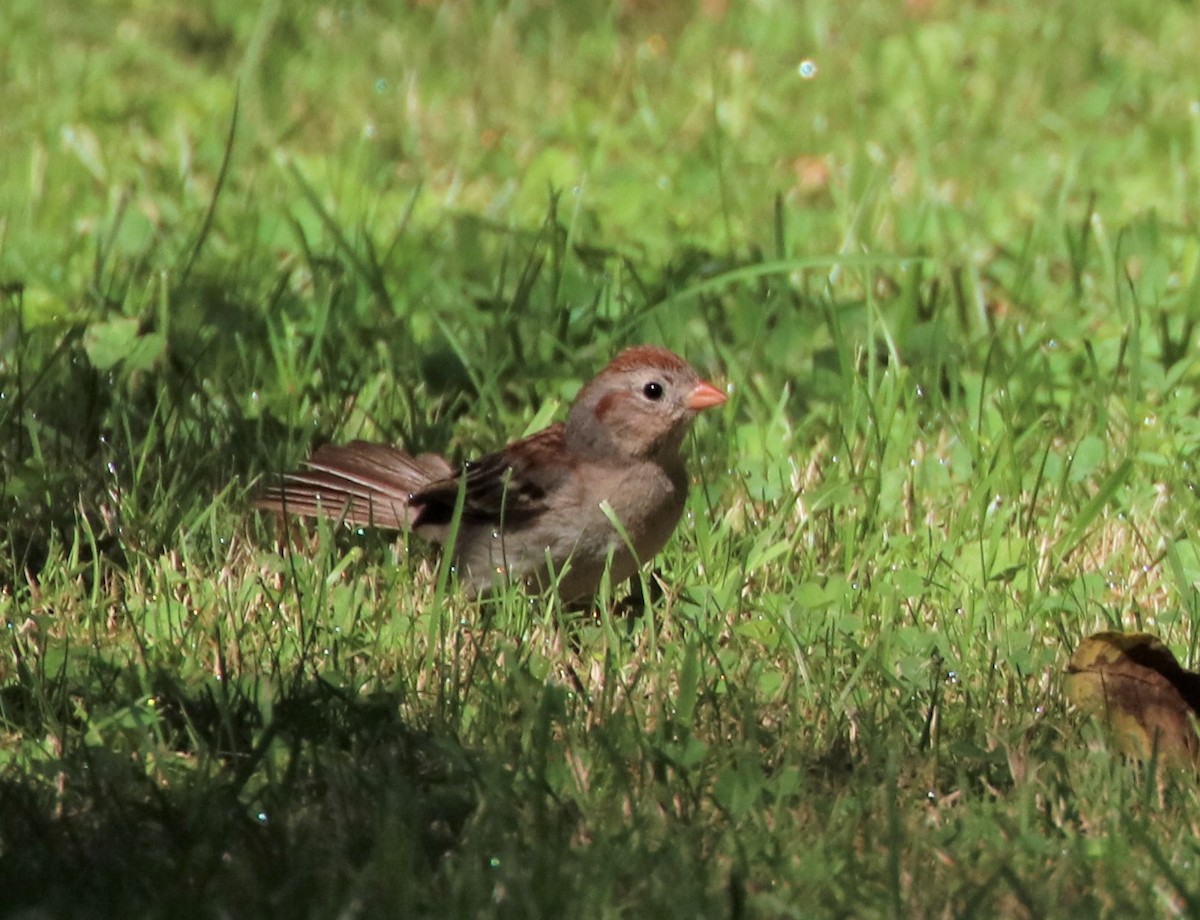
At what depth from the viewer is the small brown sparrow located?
4.89 metres

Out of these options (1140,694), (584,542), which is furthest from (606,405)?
(1140,694)

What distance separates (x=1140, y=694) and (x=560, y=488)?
1.63 meters

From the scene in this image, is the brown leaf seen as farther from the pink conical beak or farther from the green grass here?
the pink conical beak

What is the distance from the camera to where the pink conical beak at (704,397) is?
5035mm

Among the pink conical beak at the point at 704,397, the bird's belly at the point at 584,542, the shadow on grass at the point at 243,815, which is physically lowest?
the shadow on grass at the point at 243,815

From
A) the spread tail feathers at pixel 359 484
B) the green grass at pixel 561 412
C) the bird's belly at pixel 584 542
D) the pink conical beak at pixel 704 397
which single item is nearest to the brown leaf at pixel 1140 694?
the green grass at pixel 561 412

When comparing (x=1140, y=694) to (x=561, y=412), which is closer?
(x=1140, y=694)

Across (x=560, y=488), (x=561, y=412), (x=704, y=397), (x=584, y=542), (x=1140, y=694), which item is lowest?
(x=1140, y=694)

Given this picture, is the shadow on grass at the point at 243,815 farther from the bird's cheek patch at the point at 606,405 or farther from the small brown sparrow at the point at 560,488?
the bird's cheek patch at the point at 606,405

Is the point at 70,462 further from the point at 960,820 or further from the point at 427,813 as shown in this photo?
the point at 960,820

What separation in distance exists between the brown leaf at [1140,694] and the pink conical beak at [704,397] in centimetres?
133

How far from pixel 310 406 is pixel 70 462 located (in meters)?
0.75

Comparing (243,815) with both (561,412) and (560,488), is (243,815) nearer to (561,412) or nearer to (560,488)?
(560,488)

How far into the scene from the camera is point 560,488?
499cm
